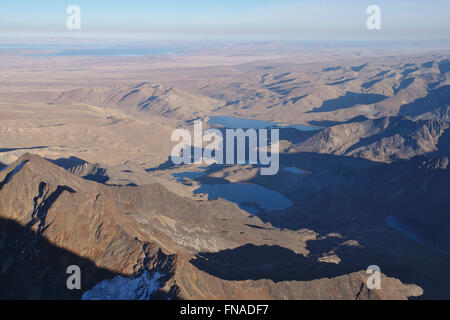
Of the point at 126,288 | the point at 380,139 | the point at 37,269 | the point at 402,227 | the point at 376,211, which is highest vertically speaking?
the point at 380,139

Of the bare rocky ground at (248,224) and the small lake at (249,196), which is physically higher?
the bare rocky ground at (248,224)

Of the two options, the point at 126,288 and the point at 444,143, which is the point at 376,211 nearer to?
the point at 444,143

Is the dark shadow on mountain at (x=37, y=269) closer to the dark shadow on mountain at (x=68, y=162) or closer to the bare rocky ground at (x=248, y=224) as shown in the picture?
the bare rocky ground at (x=248, y=224)

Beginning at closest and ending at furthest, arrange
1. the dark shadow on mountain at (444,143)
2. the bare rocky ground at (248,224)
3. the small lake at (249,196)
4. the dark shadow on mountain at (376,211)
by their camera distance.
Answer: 1. the bare rocky ground at (248,224)
2. the dark shadow on mountain at (376,211)
3. the small lake at (249,196)
4. the dark shadow on mountain at (444,143)

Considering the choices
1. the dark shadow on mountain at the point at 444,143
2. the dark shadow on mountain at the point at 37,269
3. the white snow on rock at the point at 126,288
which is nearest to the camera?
the white snow on rock at the point at 126,288

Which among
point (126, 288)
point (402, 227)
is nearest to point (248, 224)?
point (402, 227)

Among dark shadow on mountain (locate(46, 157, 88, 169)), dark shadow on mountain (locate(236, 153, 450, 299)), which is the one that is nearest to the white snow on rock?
dark shadow on mountain (locate(236, 153, 450, 299))

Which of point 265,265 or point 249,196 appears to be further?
point 249,196

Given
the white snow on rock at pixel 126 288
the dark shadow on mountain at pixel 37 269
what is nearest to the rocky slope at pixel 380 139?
the white snow on rock at pixel 126 288
